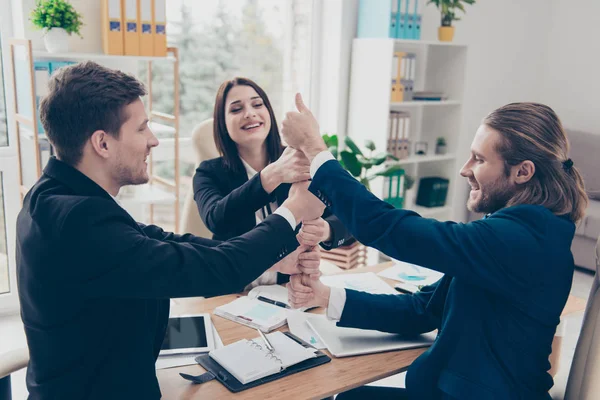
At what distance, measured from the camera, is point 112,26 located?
10.4 feet

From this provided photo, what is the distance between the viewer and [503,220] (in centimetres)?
137

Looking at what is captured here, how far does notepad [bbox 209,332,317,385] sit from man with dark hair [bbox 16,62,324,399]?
0.65ft

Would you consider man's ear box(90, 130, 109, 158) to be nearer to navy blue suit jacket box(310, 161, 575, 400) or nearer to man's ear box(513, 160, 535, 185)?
navy blue suit jacket box(310, 161, 575, 400)

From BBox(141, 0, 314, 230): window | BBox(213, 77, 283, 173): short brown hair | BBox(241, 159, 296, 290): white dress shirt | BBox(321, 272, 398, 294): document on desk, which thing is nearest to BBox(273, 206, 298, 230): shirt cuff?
BBox(241, 159, 296, 290): white dress shirt

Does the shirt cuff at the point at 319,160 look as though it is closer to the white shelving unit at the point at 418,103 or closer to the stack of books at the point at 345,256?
the stack of books at the point at 345,256

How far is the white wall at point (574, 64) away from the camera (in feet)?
17.4

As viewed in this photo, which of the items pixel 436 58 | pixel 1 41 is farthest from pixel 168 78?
pixel 436 58

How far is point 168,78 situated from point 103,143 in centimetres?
276

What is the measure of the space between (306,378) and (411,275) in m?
0.82

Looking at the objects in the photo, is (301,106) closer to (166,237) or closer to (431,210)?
(166,237)

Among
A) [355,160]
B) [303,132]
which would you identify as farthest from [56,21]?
[303,132]

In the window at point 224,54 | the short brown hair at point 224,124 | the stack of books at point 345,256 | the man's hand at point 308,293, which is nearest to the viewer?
the man's hand at point 308,293

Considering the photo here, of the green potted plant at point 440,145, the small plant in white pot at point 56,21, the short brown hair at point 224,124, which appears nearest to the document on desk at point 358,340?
the short brown hair at point 224,124

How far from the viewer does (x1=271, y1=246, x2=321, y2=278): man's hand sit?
182 centimetres
